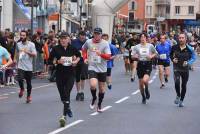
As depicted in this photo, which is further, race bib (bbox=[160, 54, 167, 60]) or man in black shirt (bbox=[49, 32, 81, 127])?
race bib (bbox=[160, 54, 167, 60])

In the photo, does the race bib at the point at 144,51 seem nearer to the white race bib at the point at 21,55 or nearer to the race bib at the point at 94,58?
the race bib at the point at 94,58

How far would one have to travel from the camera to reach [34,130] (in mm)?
11812

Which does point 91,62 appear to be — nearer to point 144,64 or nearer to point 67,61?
point 67,61

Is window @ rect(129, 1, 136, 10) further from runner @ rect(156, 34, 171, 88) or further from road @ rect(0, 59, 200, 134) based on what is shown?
road @ rect(0, 59, 200, 134)

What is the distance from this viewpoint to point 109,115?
1416 centimetres

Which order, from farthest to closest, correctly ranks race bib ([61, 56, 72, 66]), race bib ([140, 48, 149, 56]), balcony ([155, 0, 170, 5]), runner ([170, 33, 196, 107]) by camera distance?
balcony ([155, 0, 170, 5]) → race bib ([140, 48, 149, 56]) → runner ([170, 33, 196, 107]) → race bib ([61, 56, 72, 66])

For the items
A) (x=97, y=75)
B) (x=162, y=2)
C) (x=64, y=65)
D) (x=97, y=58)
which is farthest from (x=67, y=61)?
(x=162, y=2)

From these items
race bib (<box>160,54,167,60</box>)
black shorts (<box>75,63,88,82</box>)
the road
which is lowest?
the road

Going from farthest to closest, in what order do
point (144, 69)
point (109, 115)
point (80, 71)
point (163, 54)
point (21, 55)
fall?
point (163, 54) → point (80, 71) → point (144, 69) → point (21, 55) → point (109, 115)

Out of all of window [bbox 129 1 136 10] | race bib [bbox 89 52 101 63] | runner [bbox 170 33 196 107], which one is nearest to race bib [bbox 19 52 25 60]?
race bib [bbox 89 52 101 63]

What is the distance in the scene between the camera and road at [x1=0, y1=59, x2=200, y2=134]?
39.5ft

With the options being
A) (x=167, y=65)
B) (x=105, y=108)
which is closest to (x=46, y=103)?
(x=105, y=108)

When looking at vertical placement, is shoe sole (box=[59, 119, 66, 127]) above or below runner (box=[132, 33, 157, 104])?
below

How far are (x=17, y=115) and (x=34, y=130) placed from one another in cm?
234
